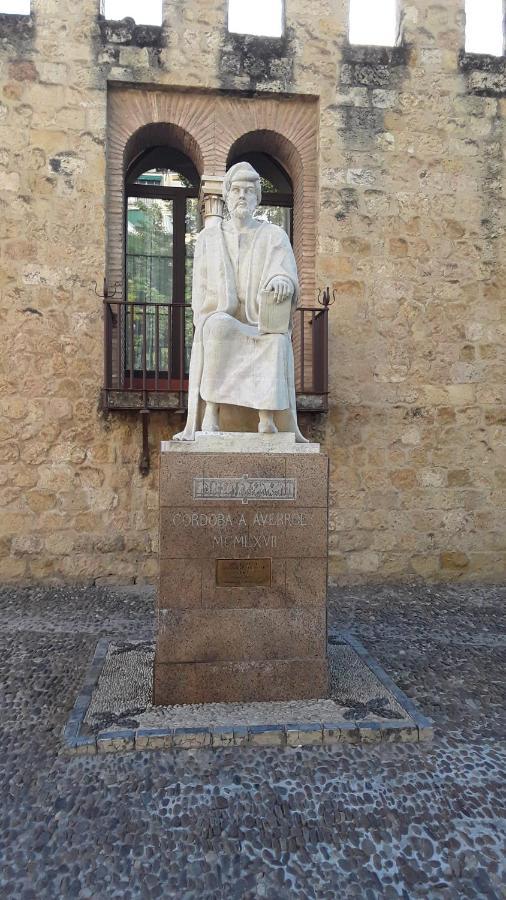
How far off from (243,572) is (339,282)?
3.74 meters

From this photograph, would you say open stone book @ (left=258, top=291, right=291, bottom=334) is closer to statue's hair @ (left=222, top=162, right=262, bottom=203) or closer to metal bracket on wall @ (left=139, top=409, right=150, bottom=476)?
statue's hair @ (left=222, top=162, right=262, bottom=203)

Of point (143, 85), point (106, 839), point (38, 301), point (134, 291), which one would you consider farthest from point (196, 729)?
point (143, 85)

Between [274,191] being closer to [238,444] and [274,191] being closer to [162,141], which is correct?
[162,141]

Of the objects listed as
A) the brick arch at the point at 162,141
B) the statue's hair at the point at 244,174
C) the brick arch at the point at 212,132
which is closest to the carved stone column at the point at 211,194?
the brick arch at the point at 212,132

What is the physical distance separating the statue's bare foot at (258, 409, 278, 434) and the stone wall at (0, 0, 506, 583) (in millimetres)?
2533

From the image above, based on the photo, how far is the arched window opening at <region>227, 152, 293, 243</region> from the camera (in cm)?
650

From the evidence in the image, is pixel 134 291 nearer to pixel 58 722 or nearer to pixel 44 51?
pixel 44 51

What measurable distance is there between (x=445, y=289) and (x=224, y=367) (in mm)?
3680

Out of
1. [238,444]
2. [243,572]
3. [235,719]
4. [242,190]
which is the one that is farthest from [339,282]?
[235,719]

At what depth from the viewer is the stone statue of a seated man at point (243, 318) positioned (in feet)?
10.6

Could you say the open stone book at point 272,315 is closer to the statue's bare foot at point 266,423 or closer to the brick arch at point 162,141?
the statue's bare foot at point 266,423

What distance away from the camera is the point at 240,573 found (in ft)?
10.3

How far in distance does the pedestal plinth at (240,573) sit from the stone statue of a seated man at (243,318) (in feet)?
0.74

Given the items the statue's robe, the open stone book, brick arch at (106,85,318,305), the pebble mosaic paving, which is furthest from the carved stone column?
the pebble mosaic paving
